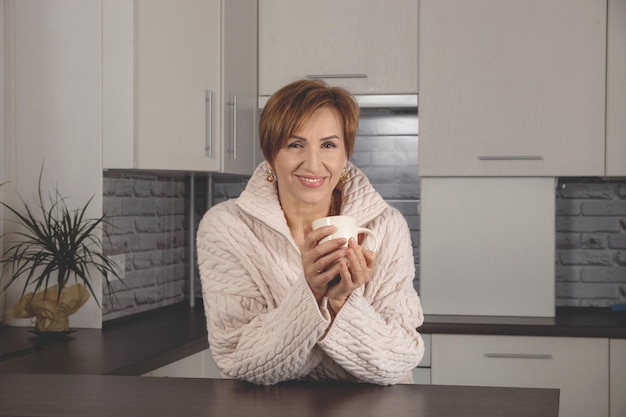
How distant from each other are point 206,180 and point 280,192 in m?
2.22

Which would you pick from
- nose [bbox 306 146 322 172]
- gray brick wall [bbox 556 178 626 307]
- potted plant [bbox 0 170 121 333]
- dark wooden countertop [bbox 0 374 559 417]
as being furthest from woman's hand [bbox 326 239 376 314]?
gray brick wall [bbox 556 178 626 307]

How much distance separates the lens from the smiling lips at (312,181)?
1.91 meters

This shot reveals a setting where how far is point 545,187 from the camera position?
3584mm

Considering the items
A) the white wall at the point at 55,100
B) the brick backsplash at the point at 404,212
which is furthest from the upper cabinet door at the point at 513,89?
the white wall at the point at 55,100

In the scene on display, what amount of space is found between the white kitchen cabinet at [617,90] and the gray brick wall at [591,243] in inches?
14.5

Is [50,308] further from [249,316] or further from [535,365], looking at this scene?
[535,365]

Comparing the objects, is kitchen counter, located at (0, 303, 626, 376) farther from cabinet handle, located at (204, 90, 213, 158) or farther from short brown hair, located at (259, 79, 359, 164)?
short brown hair, located at (259, 79, 359, 164)

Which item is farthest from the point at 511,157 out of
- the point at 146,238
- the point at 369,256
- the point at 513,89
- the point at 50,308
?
the point at 369,256

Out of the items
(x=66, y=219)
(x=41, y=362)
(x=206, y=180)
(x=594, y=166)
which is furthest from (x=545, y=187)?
(x=41, y=362)

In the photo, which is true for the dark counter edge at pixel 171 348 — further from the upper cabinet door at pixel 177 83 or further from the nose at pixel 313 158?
the nose at pixel 313 158

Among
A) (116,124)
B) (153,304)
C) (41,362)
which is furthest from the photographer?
(153,304)

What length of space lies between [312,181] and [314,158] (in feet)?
0.16

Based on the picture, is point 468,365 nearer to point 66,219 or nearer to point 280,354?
point 66,219

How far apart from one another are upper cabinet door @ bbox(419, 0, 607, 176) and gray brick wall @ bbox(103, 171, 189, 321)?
1.09 m
